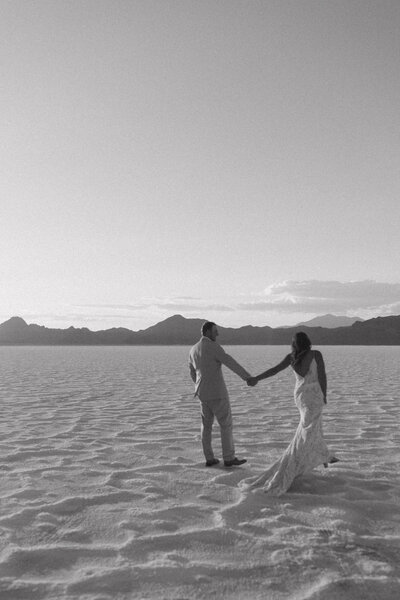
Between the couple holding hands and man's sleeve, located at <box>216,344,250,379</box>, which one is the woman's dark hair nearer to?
the couple holding hands

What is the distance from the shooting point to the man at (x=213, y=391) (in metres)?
6.25

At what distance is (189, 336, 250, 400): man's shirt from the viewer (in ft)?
20.8

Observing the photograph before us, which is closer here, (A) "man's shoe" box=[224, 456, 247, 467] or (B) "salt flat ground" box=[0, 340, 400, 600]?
(B) "salt flat ground" box=[0, 340, 400, 600]

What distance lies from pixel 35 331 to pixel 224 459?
658 feet

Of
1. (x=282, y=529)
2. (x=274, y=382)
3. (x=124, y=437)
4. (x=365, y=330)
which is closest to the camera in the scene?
(x=282, y=529)

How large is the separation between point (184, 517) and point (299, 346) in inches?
81.5

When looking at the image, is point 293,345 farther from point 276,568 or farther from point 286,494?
point 276,568

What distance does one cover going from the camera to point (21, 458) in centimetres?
658

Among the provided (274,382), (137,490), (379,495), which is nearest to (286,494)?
(379,495)

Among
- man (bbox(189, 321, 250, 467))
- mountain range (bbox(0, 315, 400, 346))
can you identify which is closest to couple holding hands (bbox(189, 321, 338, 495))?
man (bbox(189, 321, 250, 467))

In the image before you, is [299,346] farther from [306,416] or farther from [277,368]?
[306,416]

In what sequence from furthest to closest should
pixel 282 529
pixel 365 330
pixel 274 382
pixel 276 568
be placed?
1. pixel 365 330
2. pixel 274 382
3. pixel 282 529
4. pixel 276 568

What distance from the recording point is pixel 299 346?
5.54 meters

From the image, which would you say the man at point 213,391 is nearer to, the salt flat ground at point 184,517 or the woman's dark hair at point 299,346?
the salt flat ground at point 184,517
